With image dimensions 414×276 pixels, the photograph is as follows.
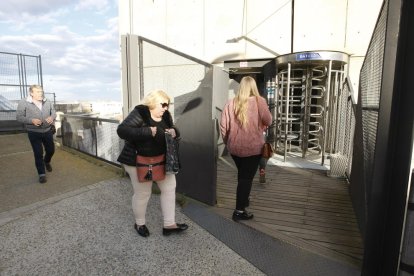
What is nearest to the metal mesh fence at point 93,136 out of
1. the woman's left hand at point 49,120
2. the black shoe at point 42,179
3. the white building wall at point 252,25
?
the woman's left hand at point 49,120

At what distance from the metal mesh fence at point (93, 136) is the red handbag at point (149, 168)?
9.32 feet

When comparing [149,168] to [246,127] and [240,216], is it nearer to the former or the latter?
[246,127]

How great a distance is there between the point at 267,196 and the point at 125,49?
3.19m

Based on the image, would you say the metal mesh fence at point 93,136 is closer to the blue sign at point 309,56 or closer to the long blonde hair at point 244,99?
the long blonde hair at point 244,99

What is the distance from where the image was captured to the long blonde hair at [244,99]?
346cm

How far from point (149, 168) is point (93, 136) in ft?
13.7

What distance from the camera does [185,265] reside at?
2.77m

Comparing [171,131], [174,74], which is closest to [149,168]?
[171,131]

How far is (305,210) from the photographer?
4.05 metres

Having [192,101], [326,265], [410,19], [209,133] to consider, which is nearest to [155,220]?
[209,133]

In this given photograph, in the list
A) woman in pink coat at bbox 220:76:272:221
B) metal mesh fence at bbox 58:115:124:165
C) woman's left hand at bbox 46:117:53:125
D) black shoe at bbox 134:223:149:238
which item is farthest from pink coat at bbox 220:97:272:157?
woman's left hand at bbox 46:117:53:125

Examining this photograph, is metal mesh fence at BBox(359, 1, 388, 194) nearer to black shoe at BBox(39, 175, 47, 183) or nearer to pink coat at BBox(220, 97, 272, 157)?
pink coat at BBox(220, 97, 272, 157)

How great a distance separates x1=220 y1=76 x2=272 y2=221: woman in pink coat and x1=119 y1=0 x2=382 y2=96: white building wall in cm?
430

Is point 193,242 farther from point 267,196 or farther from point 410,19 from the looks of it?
point 410,19
